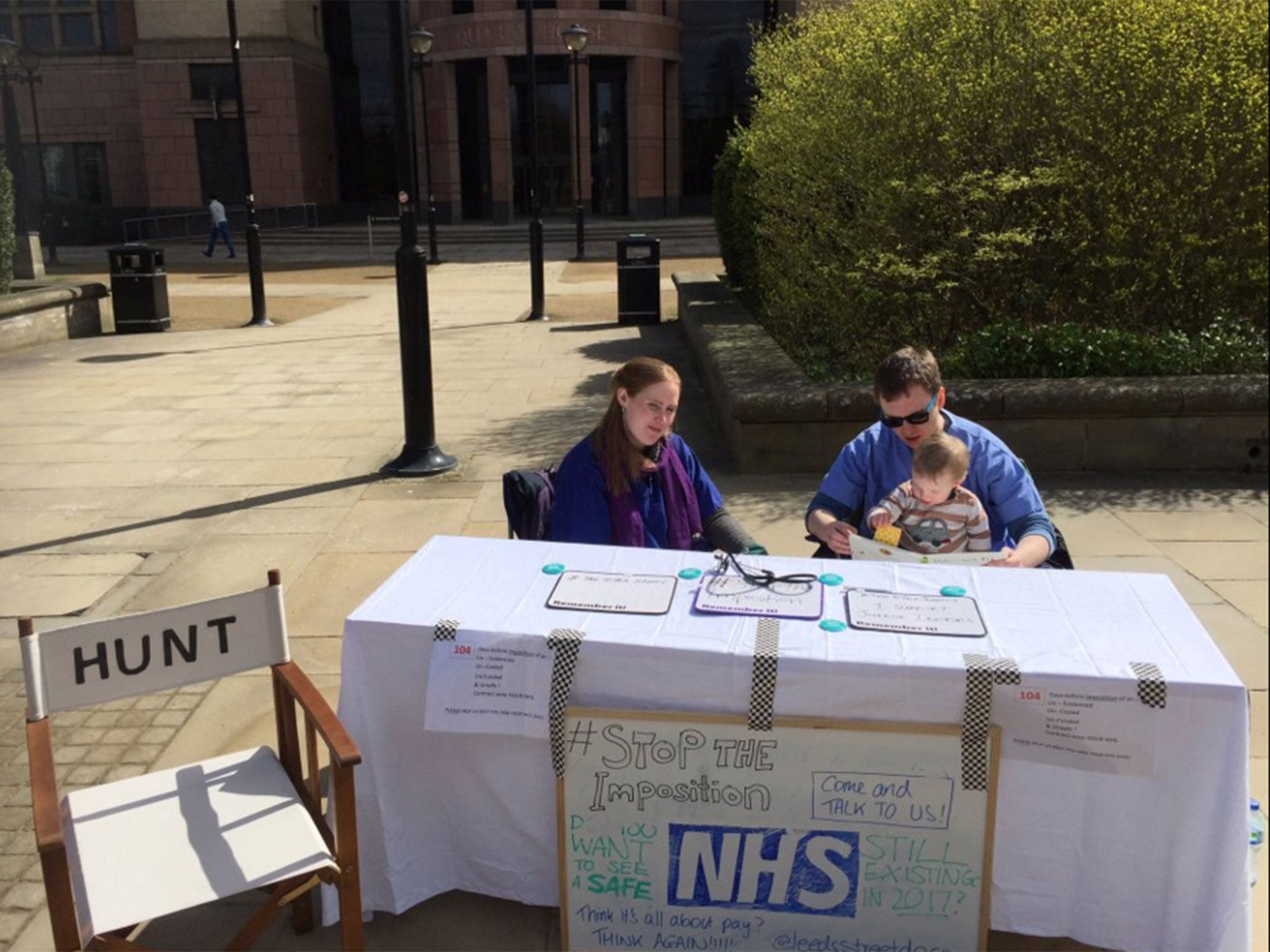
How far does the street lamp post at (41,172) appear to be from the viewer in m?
31.5

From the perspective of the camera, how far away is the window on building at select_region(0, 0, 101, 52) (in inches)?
1655

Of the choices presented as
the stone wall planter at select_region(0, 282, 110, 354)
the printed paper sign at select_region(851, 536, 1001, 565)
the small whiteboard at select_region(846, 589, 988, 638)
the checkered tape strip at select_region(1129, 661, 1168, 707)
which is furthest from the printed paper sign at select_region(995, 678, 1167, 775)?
the stone wall planter at select_region(0, 282, 110, 354)

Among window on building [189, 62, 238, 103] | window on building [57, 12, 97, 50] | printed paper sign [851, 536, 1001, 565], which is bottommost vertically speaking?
printed paper sign [851, 536, 1001, 565]

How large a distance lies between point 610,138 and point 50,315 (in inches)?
1315

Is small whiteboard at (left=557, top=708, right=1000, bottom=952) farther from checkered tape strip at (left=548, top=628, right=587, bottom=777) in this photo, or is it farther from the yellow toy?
the yellow toy

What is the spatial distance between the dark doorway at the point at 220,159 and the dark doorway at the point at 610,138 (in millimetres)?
13701

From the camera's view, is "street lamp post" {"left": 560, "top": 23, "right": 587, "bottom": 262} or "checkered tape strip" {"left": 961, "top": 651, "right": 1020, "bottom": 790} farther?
"street lamp post" {"left": 560, "top": 23, "right": 587, "bottom": 262}

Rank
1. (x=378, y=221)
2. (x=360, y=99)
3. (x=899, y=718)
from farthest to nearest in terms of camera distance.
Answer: (x=360, y=99)
(x=378, y=221)
(x=899, y=718)

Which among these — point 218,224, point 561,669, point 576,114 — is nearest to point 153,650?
point 561,669

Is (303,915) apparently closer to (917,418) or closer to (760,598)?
(760,598)

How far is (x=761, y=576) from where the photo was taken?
10.3 feet

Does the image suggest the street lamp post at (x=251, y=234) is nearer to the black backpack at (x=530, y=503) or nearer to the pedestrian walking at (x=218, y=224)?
the black backpack at (x=530, y=503)

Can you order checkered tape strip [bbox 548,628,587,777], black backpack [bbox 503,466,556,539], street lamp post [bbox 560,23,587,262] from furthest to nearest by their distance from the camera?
street lamp post [bbox 560,23,587,262], black backpack [bbox 503,466,556,539], checkered tape strip [bbox 548,628,587,777]

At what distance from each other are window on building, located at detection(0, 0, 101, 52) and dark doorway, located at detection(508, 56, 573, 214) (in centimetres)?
1568
